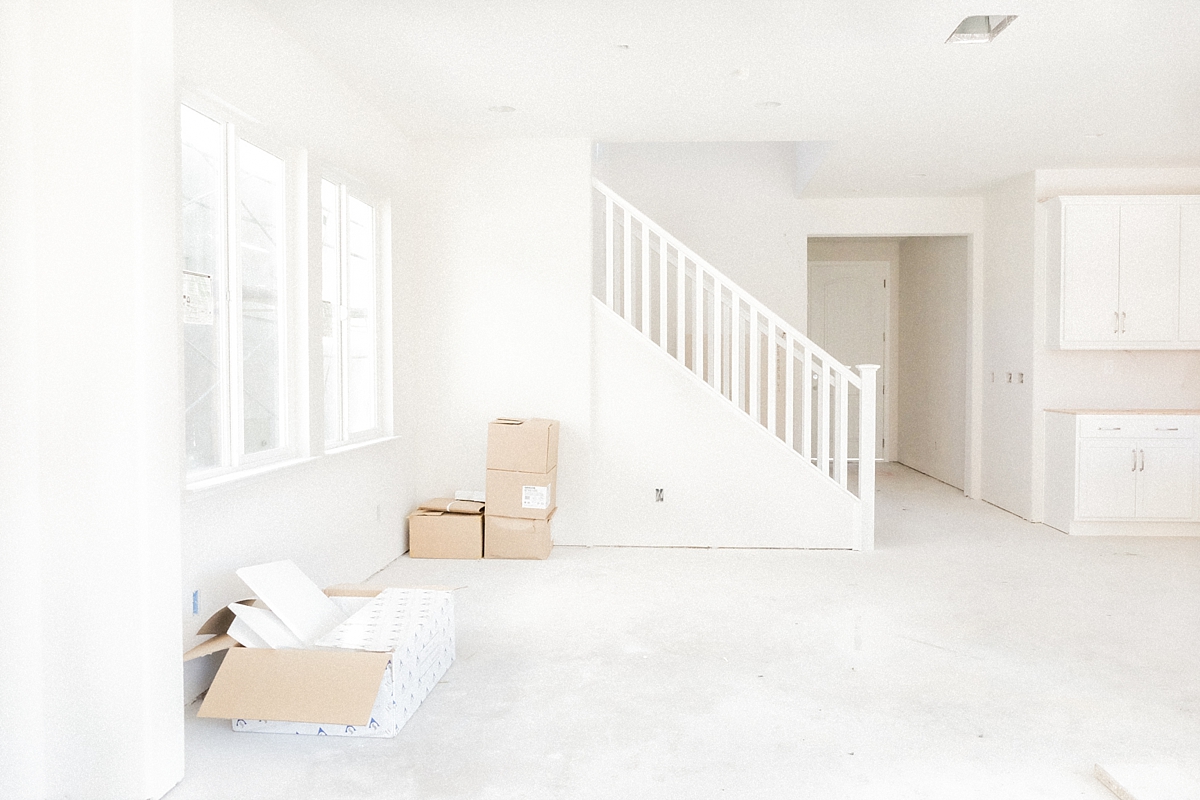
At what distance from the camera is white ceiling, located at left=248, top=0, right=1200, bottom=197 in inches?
132

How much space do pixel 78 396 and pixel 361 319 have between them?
8.53 feet

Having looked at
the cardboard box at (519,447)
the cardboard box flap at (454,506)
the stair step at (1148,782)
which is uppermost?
the cardboard box at (519,447)

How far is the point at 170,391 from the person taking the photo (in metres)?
2.21

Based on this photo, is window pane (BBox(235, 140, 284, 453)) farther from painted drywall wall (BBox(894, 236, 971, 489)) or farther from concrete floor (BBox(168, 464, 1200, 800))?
painted drywall wall (BBox(894, 236, 971, 489))

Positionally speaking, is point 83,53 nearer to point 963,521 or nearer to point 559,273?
point 559,273

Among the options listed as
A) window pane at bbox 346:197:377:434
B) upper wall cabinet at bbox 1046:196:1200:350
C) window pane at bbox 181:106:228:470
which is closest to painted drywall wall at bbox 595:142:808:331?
upper wall cabinet at bbox 1046:196:1200:350

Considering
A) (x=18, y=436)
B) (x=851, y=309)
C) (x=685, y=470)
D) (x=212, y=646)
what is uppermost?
(x=851, y=309)

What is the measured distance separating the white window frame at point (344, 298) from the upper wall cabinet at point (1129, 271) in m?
4.62

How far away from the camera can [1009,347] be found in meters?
6.57

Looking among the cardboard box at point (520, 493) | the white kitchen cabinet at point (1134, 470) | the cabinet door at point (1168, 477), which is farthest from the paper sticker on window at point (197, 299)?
the cabinet door at point (1168, 477)

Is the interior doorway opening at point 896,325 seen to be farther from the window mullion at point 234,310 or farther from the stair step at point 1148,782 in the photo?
the window mullion at point 234,310

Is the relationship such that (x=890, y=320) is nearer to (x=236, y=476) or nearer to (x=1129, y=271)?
(x=1129, y=271)

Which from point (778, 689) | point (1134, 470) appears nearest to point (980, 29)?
point (778, 689)

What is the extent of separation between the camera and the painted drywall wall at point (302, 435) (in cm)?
288
